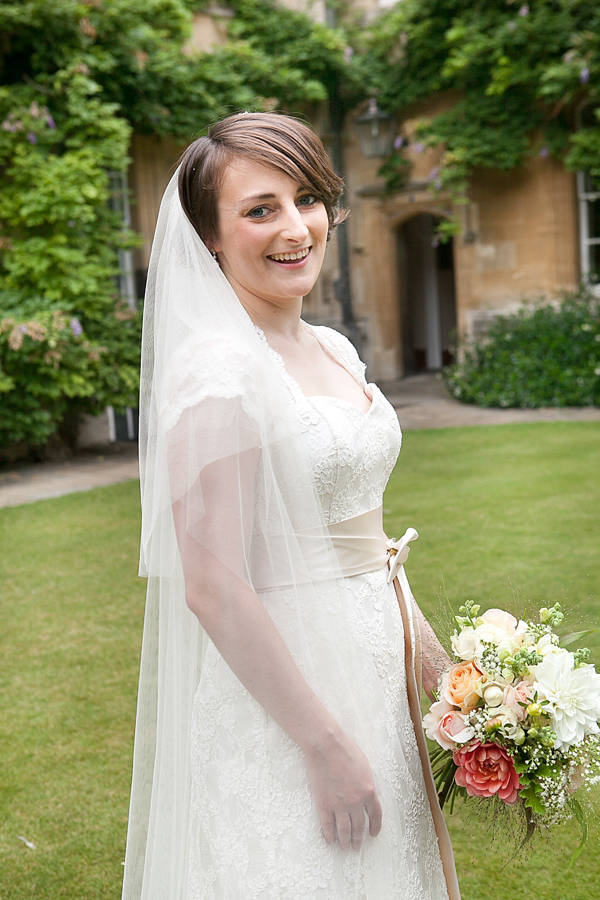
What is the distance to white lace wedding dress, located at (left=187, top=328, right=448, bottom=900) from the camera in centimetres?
156

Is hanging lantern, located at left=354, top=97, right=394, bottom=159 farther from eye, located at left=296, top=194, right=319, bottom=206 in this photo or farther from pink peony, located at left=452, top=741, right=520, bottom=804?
pink peony, located at left=452, top=741, right=520, bottom=804

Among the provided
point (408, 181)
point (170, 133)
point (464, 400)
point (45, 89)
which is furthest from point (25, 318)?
point (408, 181)

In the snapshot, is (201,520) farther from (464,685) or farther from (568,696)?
(568,696)

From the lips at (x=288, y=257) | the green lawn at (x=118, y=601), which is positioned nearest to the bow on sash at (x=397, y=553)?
the green lawn at (x=118, y=601)

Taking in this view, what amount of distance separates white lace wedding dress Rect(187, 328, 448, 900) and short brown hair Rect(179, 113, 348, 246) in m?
0.31

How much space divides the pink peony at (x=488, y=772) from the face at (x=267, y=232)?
0.89 metres

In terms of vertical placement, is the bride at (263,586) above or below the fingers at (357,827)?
above

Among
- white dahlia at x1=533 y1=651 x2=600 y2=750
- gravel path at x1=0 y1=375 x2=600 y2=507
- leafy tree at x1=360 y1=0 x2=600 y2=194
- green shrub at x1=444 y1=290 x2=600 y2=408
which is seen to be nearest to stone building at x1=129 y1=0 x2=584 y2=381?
leafy tree at x1=360 y1=0 x2=600 y2=194

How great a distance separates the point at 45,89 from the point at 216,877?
8.96 metres

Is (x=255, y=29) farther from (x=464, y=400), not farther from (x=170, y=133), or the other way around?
(x=464, y=400)

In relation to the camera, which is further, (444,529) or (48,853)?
(444,529)

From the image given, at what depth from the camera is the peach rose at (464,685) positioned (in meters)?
Answer: 1.66

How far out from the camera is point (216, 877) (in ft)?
5.25

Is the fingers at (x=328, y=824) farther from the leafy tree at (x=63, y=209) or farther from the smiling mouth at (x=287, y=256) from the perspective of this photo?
the leafy tree at (x=63, y=209)
